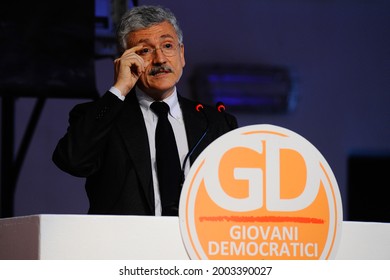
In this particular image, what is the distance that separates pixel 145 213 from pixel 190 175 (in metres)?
0.39

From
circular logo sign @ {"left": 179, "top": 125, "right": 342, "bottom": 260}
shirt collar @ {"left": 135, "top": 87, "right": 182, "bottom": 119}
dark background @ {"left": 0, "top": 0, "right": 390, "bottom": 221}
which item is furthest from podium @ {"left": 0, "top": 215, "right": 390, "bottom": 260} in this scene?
dark background @ {"left": 0, "top": 0, "right": 390, "bottom": 221}

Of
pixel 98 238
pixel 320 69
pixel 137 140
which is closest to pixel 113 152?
pixel 137 140

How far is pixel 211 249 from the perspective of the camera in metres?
1.27

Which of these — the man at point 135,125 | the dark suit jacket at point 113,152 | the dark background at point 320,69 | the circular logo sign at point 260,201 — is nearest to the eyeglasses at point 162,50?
the man at point 135,125

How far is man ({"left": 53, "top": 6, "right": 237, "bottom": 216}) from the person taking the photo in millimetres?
1675

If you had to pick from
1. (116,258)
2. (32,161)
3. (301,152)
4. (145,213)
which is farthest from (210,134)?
(32,161)

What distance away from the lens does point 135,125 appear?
180 centimetres

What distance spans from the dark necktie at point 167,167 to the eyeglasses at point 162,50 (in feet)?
0.54

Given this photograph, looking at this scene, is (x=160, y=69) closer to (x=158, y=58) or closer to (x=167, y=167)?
(x=158, y=58)

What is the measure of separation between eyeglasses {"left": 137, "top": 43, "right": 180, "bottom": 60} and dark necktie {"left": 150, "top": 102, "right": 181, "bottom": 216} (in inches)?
6.5

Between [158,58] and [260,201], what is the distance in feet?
2.10

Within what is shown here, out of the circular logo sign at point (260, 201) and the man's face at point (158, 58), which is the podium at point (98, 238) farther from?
the man's face at point (158, 58)

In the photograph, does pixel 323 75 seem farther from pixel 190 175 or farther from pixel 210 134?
pixel 190 175
